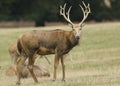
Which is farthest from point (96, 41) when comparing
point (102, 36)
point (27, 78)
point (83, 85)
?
point (83, 85)

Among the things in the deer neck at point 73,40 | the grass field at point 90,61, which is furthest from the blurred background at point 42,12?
the deer neck at point 73,40

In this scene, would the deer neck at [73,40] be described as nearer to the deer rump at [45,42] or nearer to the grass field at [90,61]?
the deer rump at [45,42]

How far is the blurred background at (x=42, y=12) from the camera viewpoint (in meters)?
61.3

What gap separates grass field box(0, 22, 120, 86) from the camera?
19.6 metres

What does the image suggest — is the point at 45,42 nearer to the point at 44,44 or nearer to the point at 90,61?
the point at 44,44

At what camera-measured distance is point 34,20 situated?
61.5m

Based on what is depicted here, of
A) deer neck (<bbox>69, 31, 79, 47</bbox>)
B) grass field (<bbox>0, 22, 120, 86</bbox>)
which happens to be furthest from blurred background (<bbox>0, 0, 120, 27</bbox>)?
deer neck (<bbox>69, 31, 79, 47</bbox>)

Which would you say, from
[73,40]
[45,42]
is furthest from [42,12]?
[45,42]

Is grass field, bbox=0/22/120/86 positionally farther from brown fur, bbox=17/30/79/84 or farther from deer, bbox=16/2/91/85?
brown fur, bbox=17/30/79/84

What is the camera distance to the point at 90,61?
2978 centimetres

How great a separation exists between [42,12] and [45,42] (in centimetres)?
4275

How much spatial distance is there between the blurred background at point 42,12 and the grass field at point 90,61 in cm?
1887

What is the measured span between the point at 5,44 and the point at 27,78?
16.3 meters

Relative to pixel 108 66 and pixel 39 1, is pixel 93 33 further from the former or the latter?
pixel 39 1
